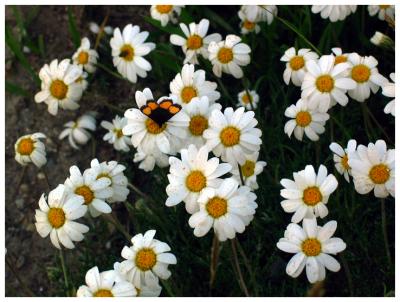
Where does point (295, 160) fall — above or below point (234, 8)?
below

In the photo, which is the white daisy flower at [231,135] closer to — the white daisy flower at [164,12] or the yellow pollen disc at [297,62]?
the yellow pollen disc at [297,62]

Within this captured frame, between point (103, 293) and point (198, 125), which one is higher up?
point (198, 125)

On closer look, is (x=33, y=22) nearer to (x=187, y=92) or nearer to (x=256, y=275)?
(x=187, y=92)

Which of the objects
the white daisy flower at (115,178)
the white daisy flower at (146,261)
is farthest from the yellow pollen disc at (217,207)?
the white daisy flower at (115,178)

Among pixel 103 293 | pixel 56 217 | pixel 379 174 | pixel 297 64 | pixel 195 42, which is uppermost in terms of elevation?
pixel 195 42

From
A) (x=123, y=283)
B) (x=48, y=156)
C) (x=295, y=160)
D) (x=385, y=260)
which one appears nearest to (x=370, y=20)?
(x=295, y=160)

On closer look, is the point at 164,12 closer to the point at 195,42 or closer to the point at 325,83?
the point at 195,42

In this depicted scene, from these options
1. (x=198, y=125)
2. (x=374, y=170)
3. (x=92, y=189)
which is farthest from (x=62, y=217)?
(x=374, y=170)
